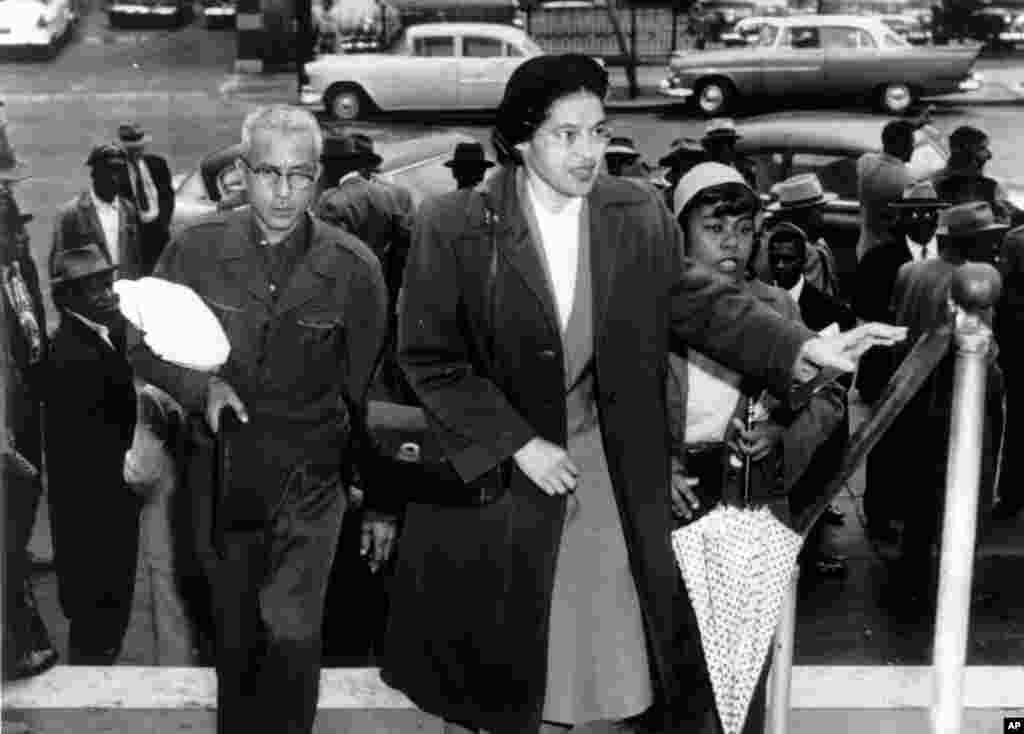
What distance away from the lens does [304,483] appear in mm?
4094

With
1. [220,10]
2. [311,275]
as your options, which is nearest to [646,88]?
[220,10]

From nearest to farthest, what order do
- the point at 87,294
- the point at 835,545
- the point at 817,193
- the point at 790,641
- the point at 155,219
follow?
the point at 790,641, the point at 87,294, the point at 835,545, the point at 817,193, the point at 155,219

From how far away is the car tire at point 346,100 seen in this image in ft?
76.9

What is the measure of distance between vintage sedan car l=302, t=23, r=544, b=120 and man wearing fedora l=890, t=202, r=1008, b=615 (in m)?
16.1

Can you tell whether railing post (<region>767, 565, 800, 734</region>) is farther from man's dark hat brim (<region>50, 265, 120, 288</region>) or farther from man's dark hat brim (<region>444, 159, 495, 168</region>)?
man's dark hat brim (<region>444, 159, 495, 168</region>)

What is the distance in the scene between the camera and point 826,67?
2264 cm

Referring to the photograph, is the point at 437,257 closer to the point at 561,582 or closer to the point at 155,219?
the point at 561,582

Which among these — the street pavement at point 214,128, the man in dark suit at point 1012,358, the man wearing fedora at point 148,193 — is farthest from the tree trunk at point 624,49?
the man in dark suit at point 1012,358

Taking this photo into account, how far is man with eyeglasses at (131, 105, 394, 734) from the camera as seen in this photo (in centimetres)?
407

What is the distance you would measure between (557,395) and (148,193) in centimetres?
780

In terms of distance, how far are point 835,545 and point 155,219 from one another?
516 cm

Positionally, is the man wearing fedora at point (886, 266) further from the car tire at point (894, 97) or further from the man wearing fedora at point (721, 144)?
the car tire at point (894, 97)

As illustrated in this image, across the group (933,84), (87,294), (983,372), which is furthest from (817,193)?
(933,84)

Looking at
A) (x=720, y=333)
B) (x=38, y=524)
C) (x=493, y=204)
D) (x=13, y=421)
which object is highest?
(x=493, y=204)
